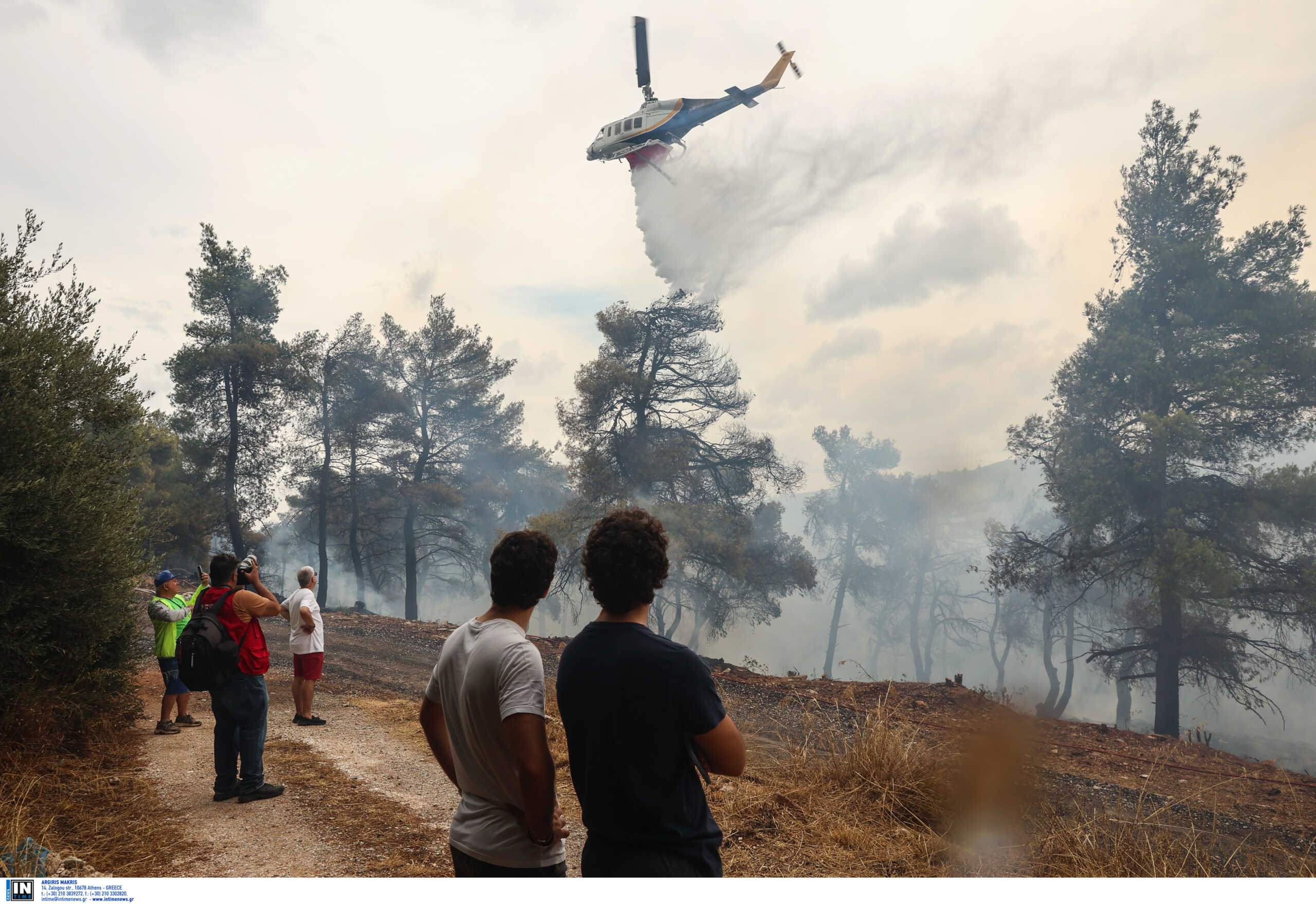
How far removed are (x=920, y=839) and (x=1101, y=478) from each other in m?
12.2

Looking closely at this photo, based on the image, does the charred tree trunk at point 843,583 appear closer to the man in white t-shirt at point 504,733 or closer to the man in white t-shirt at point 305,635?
the man in white t-shirt at point 305,635

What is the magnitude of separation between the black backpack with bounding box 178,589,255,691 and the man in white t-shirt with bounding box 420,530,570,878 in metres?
3.45

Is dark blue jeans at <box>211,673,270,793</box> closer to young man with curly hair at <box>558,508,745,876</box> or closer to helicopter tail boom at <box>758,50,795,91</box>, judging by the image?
young man with curly hair at <box>558,508,745,876</box>

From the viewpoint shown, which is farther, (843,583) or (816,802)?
(843,583)

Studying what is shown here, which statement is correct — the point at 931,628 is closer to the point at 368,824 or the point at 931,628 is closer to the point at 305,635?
Result: the point at 305,635

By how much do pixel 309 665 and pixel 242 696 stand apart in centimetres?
251

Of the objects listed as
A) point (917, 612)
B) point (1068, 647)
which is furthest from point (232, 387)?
point (1068, 647)

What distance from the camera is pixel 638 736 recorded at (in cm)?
196

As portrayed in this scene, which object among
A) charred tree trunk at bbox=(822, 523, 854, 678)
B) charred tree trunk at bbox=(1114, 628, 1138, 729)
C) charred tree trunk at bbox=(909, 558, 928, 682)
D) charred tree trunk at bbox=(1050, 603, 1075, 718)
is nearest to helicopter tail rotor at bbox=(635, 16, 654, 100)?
charred tree trunk at bbox=(1114, 628, 1138, 729)

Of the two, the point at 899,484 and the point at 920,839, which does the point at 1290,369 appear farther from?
the point at 899,484

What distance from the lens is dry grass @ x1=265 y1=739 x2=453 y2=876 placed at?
4.33m

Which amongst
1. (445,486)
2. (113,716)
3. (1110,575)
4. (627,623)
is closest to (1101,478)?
(1110,575)

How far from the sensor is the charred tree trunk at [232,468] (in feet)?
74.7

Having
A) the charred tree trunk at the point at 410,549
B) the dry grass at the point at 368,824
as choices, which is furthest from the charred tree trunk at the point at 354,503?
the dry grass at the point at 368,824
